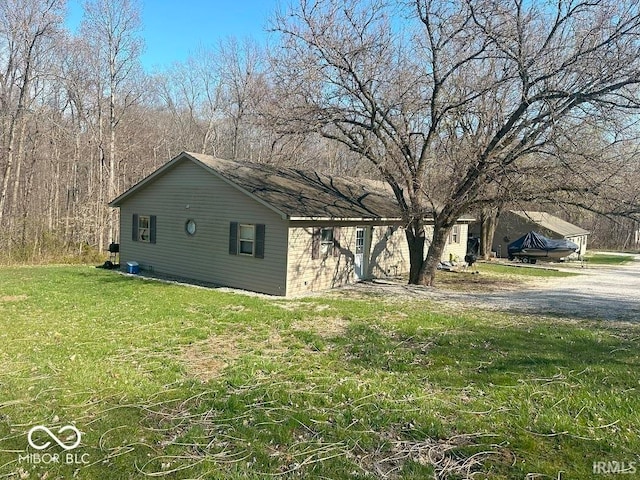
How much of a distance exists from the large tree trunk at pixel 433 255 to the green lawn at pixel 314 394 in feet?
18.4

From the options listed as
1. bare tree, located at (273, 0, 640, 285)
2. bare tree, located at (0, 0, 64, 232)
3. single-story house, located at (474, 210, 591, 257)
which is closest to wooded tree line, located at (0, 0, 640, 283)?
bare tree, located at (273, 0, 640, 285)

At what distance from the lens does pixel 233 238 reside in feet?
46.7

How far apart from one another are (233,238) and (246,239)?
0.49 m

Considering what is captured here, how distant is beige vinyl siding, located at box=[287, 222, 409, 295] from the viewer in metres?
13.3

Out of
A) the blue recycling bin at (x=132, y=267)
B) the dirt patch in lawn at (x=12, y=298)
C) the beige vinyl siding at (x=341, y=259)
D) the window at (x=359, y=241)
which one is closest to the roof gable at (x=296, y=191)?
the beige vinyl siding at (x=341, y=259)

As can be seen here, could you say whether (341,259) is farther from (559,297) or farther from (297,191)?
(559,297)

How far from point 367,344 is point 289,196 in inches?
300

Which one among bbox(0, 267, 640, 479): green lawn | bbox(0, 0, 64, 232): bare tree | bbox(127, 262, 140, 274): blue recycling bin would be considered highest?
bbox(0, 0, 64, 232): bare tree

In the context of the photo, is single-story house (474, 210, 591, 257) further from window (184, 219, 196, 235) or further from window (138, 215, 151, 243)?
window (138, 215, 151, 243)

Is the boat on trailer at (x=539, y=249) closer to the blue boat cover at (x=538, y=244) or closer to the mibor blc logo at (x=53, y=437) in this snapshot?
the blue boat cover at (x=538, y=244)

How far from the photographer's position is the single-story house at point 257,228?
13359mm

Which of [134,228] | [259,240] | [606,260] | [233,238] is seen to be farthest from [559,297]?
[606,260]

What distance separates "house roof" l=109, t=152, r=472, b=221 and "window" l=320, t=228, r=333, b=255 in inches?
23.8

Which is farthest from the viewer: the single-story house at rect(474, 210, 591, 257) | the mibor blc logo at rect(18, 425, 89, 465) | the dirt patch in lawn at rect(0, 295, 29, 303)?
the single-story house at rect(474, 210, 591, 257)
